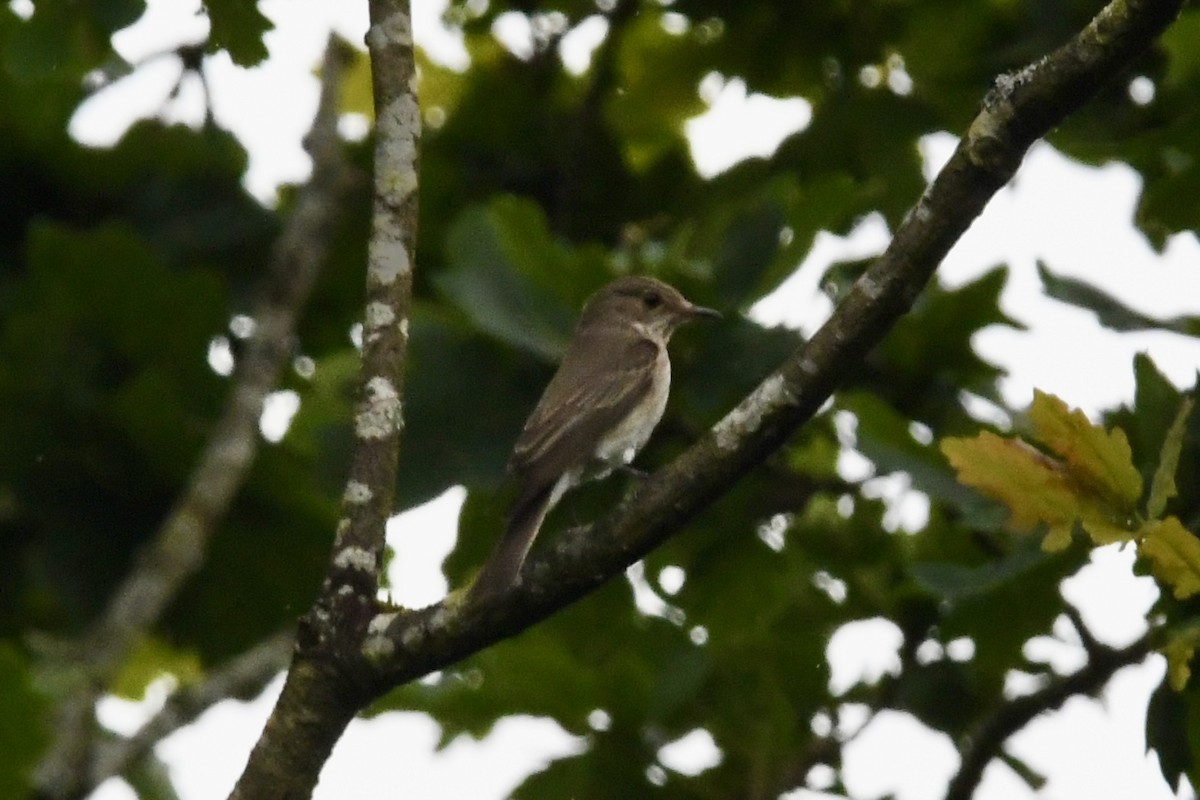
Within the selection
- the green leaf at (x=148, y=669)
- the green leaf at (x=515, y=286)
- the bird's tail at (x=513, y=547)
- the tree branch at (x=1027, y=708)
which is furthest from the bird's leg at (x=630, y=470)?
the green leaf at (x=148, y=669)

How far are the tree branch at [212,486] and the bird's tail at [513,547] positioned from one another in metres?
1.70

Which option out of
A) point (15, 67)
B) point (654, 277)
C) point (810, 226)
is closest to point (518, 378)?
point (654, 277)

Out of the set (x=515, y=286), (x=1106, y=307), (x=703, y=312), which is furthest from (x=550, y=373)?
(x=1106, y=307)

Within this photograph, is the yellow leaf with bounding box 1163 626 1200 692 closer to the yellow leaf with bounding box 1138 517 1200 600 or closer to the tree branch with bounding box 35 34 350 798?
the yellow leaf with bounding box 1138 517 1200 600

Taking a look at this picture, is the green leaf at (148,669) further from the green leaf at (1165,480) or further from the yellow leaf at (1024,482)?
the green leaf at (1165,480)

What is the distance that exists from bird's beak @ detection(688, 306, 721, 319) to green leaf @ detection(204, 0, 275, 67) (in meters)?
1.44

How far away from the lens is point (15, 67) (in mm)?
4207

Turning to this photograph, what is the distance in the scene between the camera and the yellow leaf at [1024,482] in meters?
2.73

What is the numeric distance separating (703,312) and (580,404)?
0.56 meters

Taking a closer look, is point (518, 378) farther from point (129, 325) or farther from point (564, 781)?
point (129, 325)

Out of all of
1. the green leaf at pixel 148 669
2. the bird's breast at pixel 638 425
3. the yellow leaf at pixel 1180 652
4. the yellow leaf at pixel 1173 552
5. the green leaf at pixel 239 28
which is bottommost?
the yellow leaf at pixel 1180 652

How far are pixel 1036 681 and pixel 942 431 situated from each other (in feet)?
2.29

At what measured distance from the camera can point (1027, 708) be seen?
442cm

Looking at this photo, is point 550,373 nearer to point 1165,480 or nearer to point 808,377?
point 808,377
